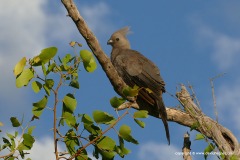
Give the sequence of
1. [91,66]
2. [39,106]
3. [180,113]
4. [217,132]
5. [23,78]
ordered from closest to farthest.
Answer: [23,78], [39,106], [91,66], [217,132], [180,113]

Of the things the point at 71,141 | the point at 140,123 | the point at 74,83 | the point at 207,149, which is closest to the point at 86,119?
the point at 71,141

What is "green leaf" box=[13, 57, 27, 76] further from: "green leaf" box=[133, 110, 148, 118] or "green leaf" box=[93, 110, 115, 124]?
"green leaf" box=[133, 110, 148, 118]

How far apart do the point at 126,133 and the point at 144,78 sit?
3.78 metres

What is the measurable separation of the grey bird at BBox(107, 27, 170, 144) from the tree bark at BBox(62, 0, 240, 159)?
0.45ft

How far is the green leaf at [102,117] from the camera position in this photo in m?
3.35

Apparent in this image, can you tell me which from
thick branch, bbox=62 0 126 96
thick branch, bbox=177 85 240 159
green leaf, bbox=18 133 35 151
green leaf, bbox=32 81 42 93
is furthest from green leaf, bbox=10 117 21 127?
thick branch, bbox=177 85 240 159

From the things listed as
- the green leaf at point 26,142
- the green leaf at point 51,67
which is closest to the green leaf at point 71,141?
the green leaf at point 26,142

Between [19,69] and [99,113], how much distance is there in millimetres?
672

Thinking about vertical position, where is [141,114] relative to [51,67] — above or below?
below

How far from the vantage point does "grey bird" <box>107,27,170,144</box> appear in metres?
6.88

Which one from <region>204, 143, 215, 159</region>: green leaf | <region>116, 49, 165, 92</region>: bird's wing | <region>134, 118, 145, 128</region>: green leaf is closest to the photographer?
<region>134, 118, 145, 128</region>: green leaf

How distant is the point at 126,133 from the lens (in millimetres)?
3363

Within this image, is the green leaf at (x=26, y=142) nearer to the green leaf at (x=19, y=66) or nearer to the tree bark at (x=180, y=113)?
the green leaf at (x=19, y=66)

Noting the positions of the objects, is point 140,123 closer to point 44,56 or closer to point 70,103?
point 70,103
